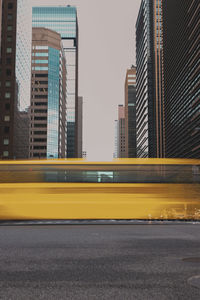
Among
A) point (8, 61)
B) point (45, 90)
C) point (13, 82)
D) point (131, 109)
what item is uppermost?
point (131, 109)

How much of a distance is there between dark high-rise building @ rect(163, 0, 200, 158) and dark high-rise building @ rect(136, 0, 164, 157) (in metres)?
24.7

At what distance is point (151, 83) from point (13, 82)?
6133 cm

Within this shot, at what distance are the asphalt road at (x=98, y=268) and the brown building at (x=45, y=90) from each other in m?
132

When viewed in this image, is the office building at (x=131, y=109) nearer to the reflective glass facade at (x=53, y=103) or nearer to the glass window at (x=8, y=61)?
the reflective glass facade at (x=53, y=103)

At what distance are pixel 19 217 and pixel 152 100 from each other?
128 metres

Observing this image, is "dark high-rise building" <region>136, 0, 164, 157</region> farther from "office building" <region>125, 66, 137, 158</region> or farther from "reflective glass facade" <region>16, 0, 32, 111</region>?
"reflective glass facade" <region>16, 0, 32, 111</region>

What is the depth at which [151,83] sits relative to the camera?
137 m

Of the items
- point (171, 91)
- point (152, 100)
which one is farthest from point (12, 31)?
point (152, 100)

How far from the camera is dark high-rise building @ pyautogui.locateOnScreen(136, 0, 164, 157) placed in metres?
134

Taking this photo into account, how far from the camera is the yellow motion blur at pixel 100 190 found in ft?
39.4

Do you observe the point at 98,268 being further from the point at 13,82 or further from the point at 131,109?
the point at 131,109

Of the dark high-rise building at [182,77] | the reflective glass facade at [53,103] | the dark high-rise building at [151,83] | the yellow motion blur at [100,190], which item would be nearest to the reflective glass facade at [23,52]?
the reflective glass facade at [53,103]

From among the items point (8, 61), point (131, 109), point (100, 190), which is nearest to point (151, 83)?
point (131, 109)

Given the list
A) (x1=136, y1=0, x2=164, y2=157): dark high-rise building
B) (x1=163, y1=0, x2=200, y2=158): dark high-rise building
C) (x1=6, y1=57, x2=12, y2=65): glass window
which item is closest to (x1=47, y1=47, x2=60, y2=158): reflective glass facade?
(x1=136, y1=0, x2=164, y2=157): dark high-rise building
